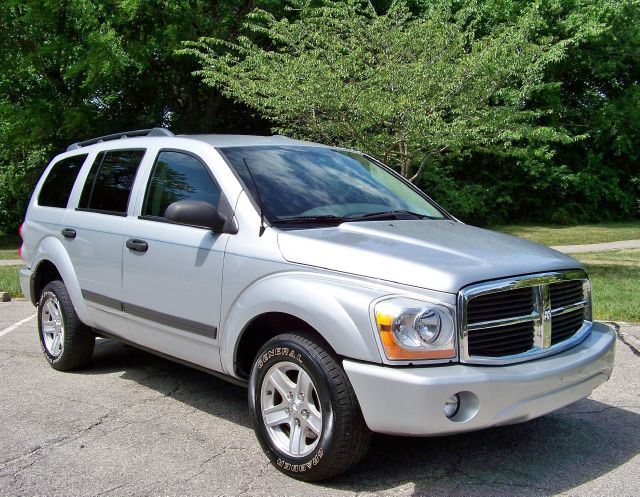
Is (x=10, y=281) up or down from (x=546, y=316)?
down

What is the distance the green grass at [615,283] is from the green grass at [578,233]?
2.96m

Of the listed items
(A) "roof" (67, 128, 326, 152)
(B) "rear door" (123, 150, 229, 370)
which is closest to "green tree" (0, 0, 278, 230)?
(A) "roof" (67, 128, 326, 152)

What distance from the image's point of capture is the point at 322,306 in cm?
371

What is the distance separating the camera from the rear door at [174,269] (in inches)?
175

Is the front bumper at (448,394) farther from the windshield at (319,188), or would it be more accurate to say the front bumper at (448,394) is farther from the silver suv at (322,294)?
the windshield at (319,188)

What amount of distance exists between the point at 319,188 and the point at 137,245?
1283 millimetres

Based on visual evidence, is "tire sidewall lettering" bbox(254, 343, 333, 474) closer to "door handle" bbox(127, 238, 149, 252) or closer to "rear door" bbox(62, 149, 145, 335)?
"door handle" bbox(127, 238, 149, 252)

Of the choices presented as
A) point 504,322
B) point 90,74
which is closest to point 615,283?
point 504,322

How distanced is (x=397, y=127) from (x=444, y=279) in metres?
7.60

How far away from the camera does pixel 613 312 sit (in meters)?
8.20

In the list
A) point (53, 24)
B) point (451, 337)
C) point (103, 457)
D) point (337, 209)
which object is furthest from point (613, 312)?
point (53, 24)

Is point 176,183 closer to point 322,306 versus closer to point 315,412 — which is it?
point 322,306

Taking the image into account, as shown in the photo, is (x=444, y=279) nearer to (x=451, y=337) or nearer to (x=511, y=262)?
(x=451, y=337)

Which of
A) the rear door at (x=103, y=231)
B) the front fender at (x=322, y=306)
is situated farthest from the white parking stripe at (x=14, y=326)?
the front fender at (x=322, y=306)
